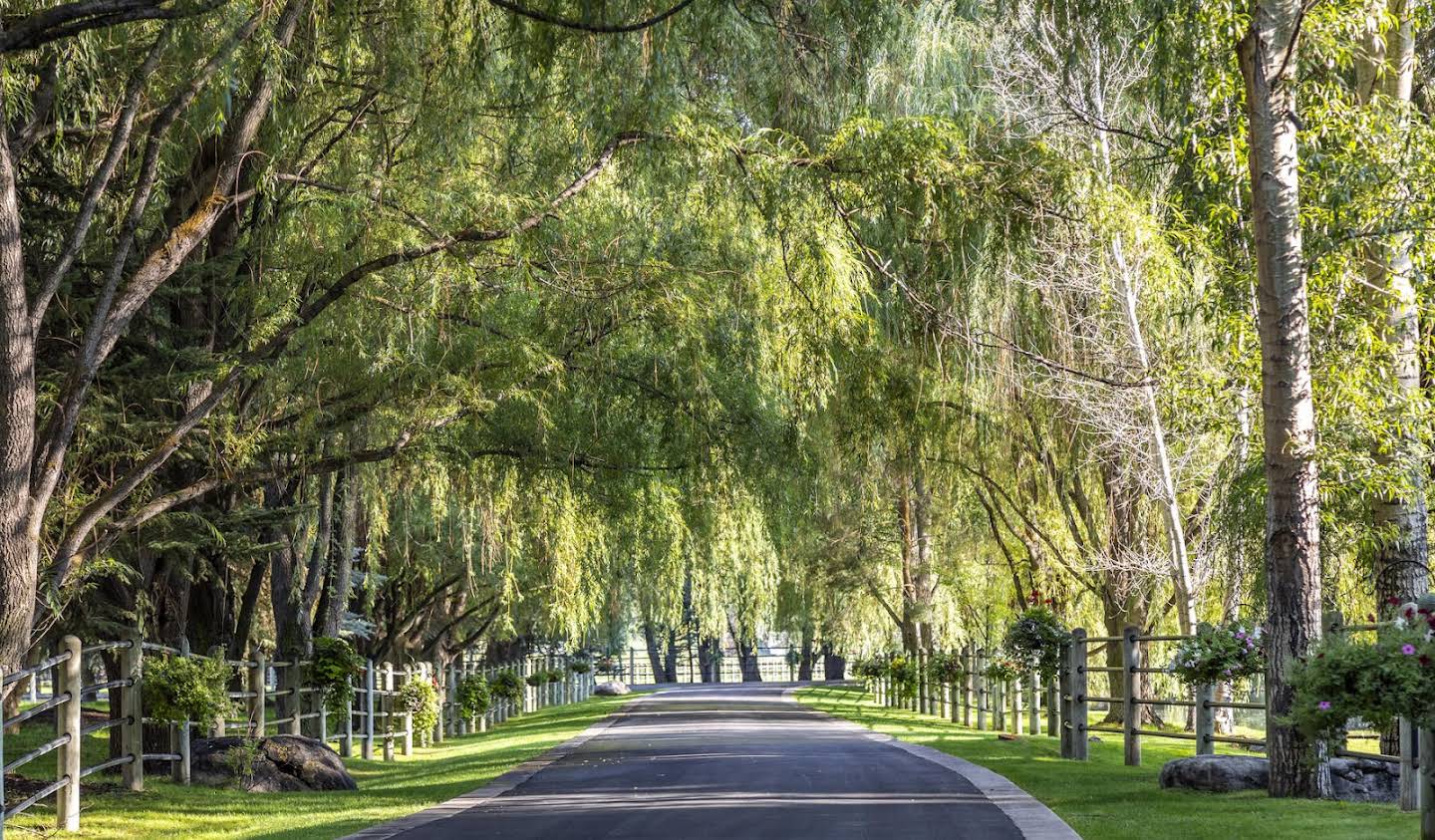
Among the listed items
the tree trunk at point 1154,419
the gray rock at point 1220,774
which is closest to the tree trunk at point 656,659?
the tree trunk at point 1154,419

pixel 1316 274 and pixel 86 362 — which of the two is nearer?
pixel 86 362

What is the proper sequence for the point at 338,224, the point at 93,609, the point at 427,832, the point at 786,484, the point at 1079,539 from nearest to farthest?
the point at 427,832 < the point at 338,224 < the point at 786,484 < the point at 93,609 < the point at 1079,539

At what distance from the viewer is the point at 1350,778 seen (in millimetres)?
10617

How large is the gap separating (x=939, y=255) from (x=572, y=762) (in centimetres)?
772

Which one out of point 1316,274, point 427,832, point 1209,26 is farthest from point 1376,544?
point 427,832

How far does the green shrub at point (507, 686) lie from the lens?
31.0 meters

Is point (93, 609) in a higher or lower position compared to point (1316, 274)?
lower

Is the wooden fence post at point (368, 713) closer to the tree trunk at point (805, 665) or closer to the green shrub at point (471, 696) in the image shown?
the green shrub at point (471, 696)

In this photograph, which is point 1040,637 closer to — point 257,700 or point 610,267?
point 610,267

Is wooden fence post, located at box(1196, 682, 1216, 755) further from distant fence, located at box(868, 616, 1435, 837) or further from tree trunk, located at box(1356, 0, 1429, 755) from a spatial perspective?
tree trunk, located at box(1356, 0, 1429, 755)

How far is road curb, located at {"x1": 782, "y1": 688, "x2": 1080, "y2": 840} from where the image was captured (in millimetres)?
8797

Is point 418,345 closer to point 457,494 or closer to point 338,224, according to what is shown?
point 338,224

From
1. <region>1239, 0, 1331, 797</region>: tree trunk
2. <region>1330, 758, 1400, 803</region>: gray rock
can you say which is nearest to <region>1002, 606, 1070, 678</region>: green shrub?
<region>1330, 758, 1400, 803</region>: gray rock

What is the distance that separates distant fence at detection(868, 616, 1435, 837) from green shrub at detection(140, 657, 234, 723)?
7914 millimetres
